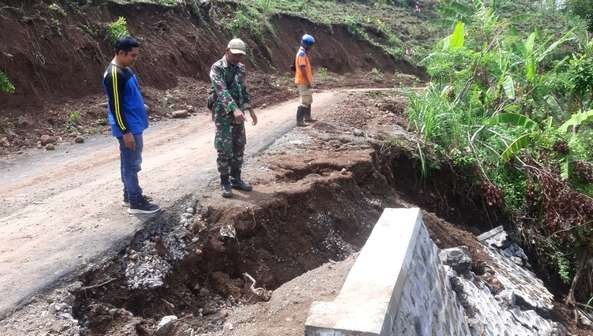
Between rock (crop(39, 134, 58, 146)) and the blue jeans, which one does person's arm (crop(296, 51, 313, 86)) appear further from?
the blue jeans

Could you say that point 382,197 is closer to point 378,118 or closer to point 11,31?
point 378,118

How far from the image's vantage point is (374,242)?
3941mm

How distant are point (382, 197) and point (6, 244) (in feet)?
14.8

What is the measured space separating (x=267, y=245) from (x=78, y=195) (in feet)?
7.38

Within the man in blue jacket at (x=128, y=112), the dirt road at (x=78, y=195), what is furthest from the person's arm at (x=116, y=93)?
the dirt road at (x=78, y=195)

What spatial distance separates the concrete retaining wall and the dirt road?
7.26 ft

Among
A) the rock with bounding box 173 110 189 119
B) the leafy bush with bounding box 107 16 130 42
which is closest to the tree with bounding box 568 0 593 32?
the rock with bounding box 173 110 189 119

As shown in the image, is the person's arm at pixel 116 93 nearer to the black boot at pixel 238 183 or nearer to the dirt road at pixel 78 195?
the dirt road at pixel 78 195

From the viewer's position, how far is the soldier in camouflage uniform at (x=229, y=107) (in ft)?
17.4

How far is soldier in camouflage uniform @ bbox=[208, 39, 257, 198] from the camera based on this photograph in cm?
529

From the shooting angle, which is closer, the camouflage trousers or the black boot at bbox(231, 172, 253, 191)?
the camouflage trousers

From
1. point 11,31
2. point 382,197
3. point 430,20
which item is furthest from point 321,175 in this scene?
point 430,20

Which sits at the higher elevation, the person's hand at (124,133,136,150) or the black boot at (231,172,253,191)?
the person's hand at (124,133,136,150)

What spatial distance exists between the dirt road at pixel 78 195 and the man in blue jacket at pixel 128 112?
23 cm
